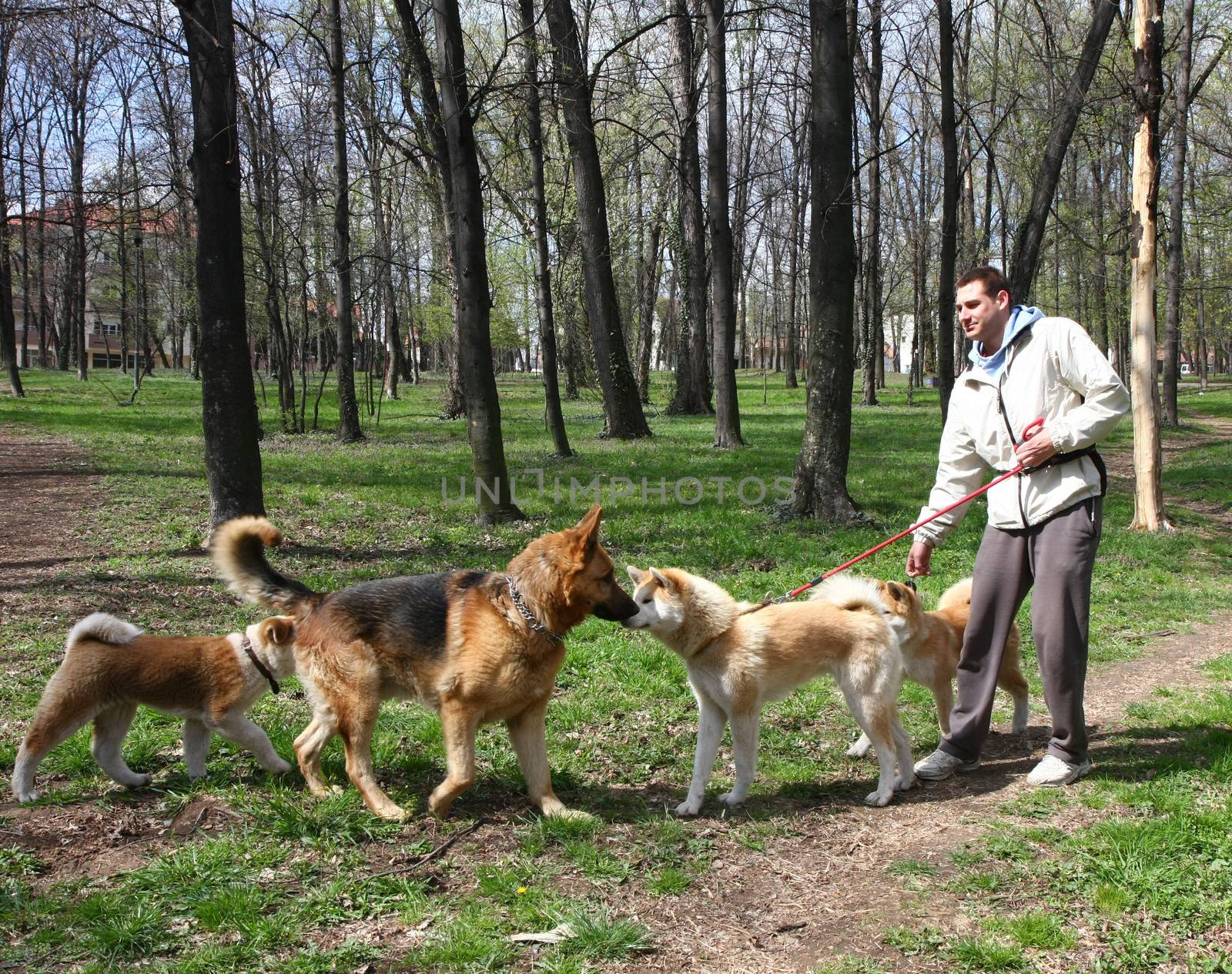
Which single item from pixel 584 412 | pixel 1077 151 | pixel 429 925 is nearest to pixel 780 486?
pixel 429 925

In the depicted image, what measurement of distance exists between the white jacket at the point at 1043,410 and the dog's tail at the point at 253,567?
4.08m

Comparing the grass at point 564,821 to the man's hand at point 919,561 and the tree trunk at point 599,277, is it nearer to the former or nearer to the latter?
the man's hand at point 919,561

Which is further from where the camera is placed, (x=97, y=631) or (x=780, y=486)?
(x=780, y=486)

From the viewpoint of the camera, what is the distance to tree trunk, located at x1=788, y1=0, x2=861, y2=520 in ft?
36.1

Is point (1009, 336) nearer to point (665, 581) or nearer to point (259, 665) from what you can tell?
point (665, 581)

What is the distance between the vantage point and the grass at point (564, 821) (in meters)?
3.48

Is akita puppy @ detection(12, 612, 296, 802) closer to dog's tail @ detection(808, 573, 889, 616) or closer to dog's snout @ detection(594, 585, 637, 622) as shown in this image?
dog's snout @ detection(594, 585, 637, 622)

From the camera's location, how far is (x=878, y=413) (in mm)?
30922

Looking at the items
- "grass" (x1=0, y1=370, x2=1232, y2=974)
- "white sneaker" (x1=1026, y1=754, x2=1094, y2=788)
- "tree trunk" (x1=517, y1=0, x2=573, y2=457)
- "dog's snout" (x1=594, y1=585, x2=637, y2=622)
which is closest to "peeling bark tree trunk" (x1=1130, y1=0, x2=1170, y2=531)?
"grass" (x1=0, y1=370, x2=1232, y2=974)

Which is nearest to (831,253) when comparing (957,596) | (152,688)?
(957,596)

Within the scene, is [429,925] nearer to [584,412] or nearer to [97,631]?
[97,631]

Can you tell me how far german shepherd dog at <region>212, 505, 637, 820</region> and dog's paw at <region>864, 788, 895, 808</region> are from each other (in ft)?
5.85

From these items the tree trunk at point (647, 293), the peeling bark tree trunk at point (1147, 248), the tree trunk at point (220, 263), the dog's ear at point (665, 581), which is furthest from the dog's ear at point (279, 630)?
the tree trunk at point (647, 293)

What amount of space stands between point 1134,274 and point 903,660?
892 cm
